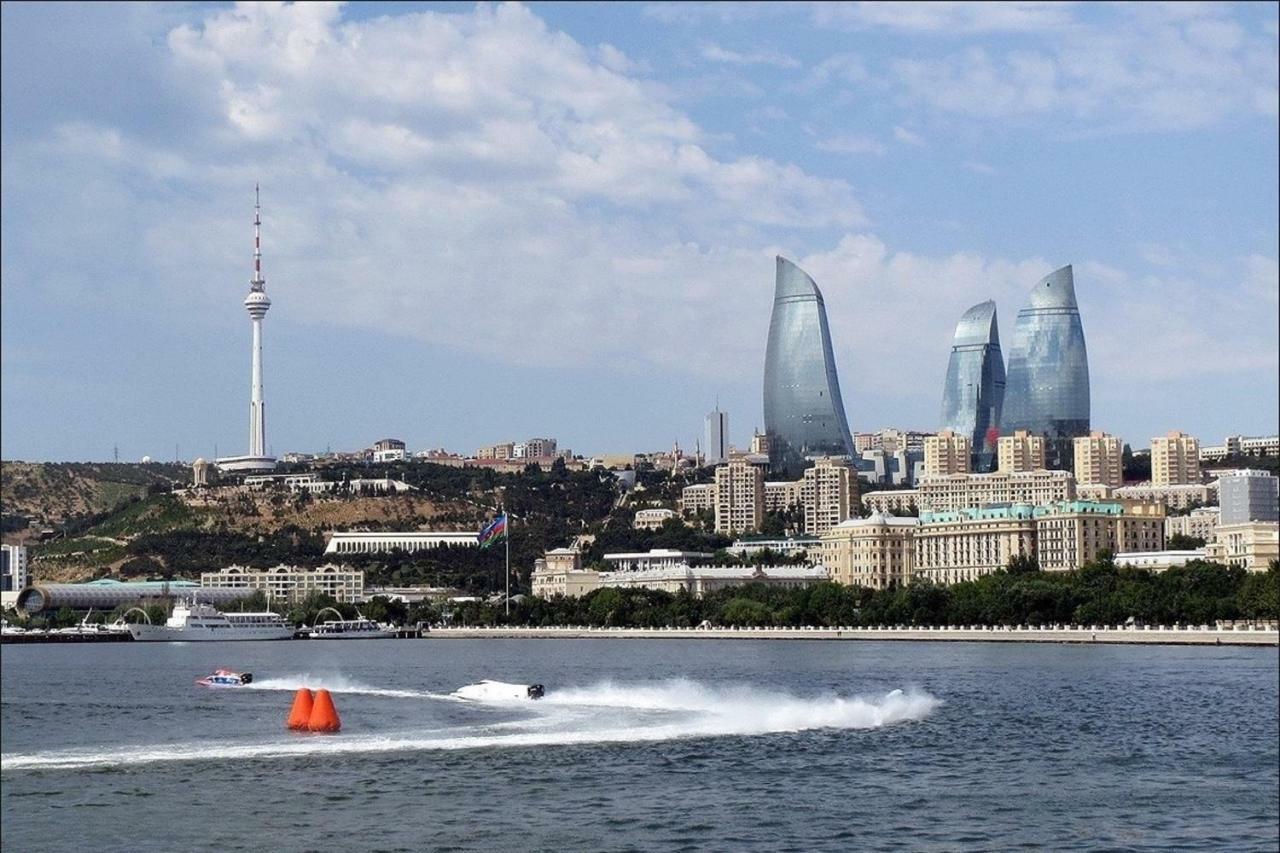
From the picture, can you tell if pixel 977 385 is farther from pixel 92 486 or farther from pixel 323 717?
pixel 323 717

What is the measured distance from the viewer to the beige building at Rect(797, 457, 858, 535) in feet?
424

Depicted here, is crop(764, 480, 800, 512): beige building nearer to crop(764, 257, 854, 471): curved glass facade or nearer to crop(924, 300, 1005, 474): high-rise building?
crop(764, 257, 854, 471): curved glass facade

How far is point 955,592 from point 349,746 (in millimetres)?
51669

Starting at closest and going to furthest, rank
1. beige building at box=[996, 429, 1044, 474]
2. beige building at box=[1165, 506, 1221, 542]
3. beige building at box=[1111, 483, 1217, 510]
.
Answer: beige building at box=[1165, 506, 1221, 542], beige building at box=[1111, 483, 1217, 510], beige building at box=[996, 429, 1044, 474]

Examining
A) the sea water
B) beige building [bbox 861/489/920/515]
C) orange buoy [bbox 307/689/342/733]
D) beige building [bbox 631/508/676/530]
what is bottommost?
the sea water

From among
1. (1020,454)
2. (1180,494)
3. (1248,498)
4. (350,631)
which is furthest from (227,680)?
(1020,454)

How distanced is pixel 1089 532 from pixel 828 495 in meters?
35.1

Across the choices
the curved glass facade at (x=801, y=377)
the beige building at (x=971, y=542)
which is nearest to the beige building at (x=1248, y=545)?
the beige building at (x=971, y=542)

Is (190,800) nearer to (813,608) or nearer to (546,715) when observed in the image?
(546,715)

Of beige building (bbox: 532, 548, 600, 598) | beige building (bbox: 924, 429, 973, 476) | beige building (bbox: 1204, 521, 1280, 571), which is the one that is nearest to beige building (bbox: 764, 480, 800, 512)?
beige building (bbox: 924, 429, 973, 476)

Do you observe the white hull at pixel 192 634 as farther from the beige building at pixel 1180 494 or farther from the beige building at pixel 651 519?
the beige building at pixel 1180 494

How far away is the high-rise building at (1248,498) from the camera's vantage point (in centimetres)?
9388

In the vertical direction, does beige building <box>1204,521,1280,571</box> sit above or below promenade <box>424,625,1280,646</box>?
above

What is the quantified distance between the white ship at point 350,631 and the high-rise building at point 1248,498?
38722 millimetres
